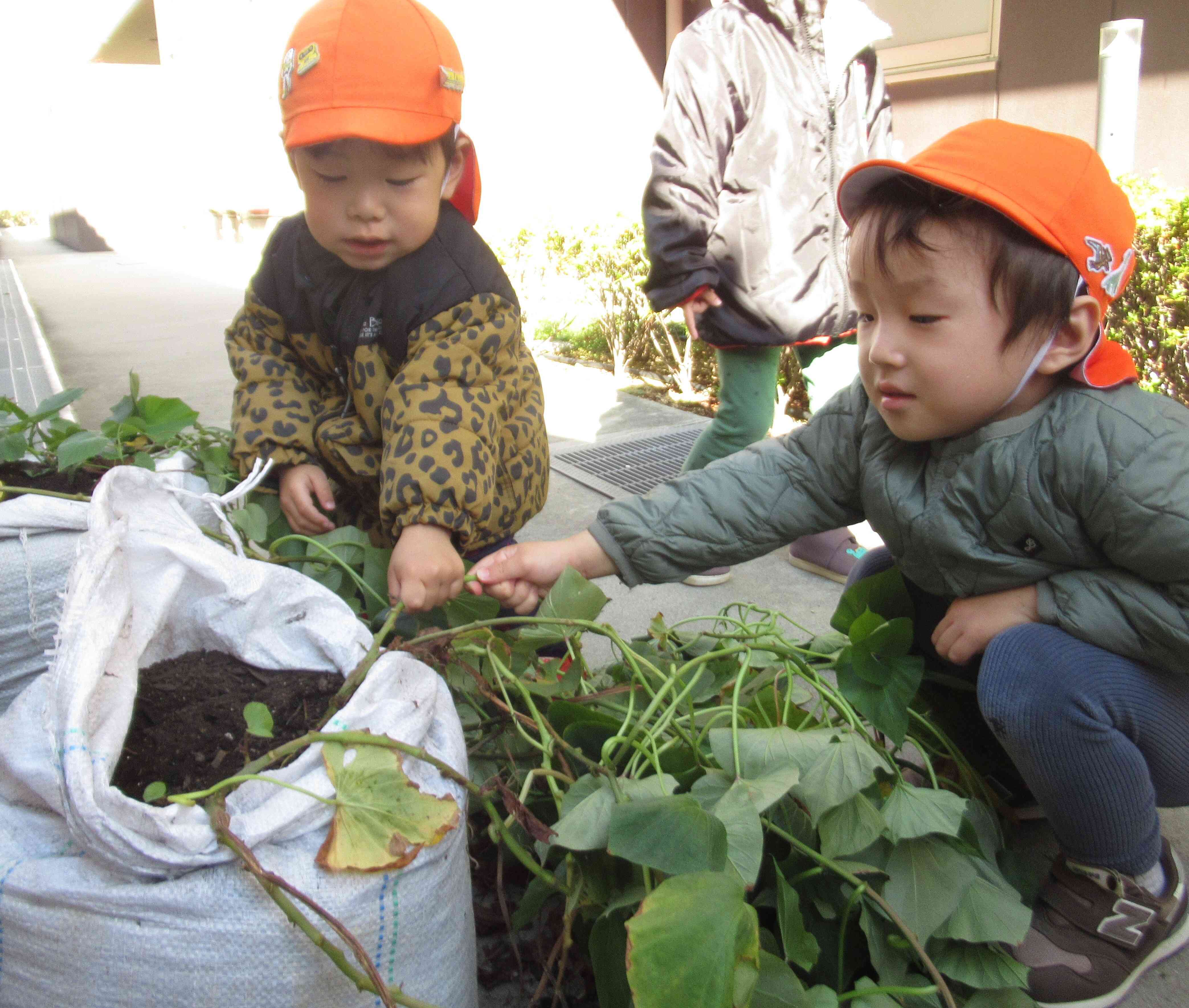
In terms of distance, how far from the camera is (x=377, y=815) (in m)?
0.97

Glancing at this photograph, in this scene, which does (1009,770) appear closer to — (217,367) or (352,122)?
(352,122)

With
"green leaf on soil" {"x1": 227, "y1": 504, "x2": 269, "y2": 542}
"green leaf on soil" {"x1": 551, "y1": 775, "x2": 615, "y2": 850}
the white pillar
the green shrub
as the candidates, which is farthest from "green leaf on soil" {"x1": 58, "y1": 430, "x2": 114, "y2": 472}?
the white pillar

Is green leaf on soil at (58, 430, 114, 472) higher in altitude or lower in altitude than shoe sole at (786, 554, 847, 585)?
higher

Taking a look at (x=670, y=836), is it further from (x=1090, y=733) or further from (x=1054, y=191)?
(x=1054, y=191)

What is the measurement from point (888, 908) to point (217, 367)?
5279mm

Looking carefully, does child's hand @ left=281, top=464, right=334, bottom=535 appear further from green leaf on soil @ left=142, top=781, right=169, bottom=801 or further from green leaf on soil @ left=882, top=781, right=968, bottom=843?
green leaf on soil @ left=882, top=781, right=968, bottom=843

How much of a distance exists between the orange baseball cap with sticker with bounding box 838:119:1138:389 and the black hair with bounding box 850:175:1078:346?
2 centimetres

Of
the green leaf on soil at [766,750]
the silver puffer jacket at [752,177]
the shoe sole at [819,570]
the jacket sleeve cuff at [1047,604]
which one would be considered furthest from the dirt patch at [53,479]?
the shoe sole at [819,570]

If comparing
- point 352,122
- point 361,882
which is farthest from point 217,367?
point 361,882

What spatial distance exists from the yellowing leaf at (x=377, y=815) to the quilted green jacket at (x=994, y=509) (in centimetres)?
72

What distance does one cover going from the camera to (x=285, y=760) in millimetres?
1070

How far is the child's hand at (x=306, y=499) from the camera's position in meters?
1.78

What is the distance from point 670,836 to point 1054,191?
0.92 meters

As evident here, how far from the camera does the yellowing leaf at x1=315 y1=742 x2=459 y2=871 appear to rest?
0.95 m
